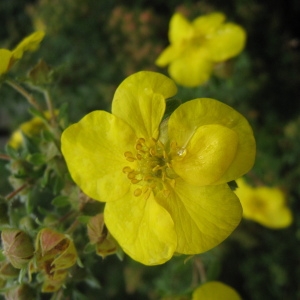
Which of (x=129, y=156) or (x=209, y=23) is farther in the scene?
(x=209, y=23)

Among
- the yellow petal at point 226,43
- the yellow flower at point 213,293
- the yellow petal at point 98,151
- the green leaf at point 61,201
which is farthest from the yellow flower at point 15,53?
the yellow petal at point 226,43

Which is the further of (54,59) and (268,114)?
(54,59)

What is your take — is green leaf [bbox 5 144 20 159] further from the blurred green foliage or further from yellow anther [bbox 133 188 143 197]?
the blurred green foliage

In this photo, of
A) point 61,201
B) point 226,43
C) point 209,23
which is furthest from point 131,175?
point 209,23

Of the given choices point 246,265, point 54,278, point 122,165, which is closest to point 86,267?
point 54,278

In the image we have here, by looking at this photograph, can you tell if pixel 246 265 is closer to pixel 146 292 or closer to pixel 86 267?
pixel 146 292

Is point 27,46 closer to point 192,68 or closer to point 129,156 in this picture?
point 129,156

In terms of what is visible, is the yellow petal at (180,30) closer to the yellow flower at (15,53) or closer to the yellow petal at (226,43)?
the yellow petal at (226,43)

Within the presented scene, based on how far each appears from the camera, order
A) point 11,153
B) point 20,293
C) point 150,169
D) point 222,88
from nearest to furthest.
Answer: point 150,169
point 20,293
point 11,153
point 222,88
